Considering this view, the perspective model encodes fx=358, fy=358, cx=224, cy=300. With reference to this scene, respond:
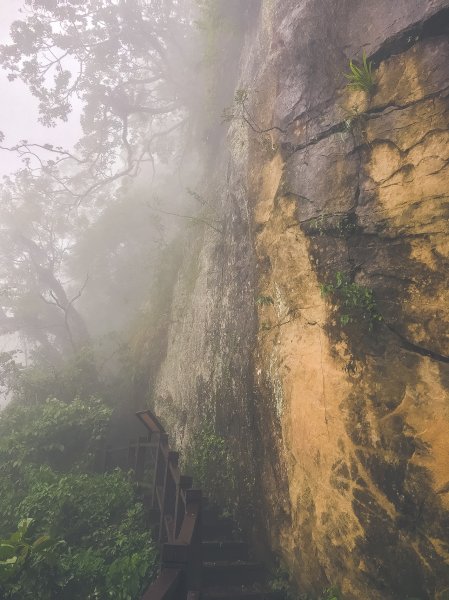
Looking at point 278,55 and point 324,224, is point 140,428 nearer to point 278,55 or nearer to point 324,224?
point 324,224

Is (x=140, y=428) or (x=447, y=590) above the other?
(x=140, y=428)

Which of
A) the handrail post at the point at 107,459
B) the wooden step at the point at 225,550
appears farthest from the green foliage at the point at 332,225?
the handrail post at the point at 107,459

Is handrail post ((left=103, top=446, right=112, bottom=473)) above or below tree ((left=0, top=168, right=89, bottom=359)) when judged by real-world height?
below

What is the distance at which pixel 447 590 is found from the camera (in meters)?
3.15

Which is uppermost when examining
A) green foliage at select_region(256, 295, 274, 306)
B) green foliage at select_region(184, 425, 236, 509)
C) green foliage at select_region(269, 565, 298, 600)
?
green foliage at select_region(256, 295, 274, 306)

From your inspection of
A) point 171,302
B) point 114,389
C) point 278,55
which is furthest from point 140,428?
point 278,55

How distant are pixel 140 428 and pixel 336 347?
821 cm

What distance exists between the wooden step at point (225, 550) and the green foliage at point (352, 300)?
377 cm

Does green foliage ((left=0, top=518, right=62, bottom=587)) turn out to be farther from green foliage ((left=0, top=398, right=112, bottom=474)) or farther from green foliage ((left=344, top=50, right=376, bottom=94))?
green foliage ((left=344, top=50, right=376, bottom=94))

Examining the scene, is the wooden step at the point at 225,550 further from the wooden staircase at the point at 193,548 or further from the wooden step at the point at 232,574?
the wooden step at the point at 232,574

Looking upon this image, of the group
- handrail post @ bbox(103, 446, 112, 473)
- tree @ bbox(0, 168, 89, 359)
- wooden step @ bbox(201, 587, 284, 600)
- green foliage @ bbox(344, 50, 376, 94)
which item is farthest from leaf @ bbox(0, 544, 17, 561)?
tree @ bbox(0, 168, 89, 359)

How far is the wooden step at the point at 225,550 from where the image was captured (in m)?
5.29

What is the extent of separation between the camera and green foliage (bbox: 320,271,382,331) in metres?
4.15

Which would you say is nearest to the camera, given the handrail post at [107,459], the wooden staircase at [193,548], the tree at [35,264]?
the wooden staircase at [193,548]
